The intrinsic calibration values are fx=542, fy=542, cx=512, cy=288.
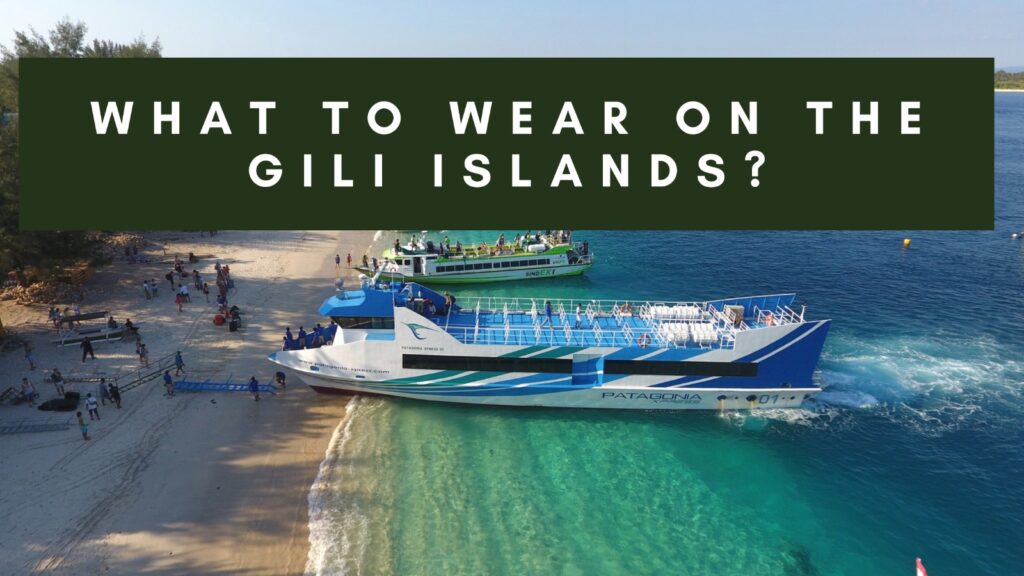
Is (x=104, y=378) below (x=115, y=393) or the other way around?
the other way around

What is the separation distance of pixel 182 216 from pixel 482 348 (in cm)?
1358

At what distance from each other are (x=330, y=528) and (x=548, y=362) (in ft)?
34.6

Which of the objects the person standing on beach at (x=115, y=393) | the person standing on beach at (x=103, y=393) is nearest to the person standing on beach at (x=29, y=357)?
the person standing on beach at (x=103, y=393)

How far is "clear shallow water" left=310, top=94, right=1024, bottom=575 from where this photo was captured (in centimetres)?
1686

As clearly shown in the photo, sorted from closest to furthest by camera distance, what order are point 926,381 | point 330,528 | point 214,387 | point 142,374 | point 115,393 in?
point 330,528 < point 115,393 < point 214,387 < point 142,374 < point 926,381

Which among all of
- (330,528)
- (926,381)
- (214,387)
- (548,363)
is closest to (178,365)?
(214,387)

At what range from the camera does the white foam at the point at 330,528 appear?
53.4ft

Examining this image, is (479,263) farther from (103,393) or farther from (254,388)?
(103,393)

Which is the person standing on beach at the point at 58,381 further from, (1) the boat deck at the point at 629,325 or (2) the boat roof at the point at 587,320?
(1) the boat deck at the point at 629,325

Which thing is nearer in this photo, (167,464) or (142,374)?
(167,464)

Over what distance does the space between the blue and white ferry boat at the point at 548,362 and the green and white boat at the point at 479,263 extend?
54.9ft

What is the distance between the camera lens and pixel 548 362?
2342 centimetres

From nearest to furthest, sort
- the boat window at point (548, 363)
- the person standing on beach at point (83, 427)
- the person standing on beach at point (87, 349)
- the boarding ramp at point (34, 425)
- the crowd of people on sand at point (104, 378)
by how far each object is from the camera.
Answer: the person standing on beach at point (83, 427), the boarding ramp at point (34, 425), the crowd of people on sand at point (104, 378), the boat window at point (548, 363), the person standing on beach at point (87, 349)

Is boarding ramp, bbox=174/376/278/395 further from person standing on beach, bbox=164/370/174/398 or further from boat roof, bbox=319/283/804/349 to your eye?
boat roof, bbox=319/283/804/349
